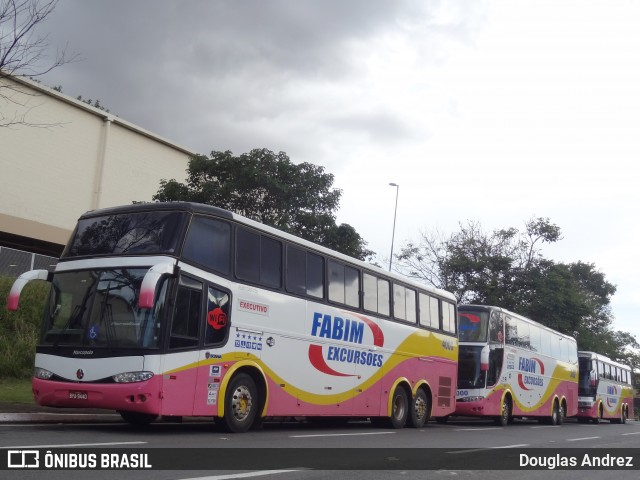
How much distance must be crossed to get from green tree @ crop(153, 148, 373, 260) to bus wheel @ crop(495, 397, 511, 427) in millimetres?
7448

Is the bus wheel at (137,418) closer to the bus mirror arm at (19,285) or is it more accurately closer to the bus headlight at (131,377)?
the bus headlight at (131,377)

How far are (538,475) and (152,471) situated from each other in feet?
16.2

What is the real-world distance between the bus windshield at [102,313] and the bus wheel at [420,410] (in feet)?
30.3

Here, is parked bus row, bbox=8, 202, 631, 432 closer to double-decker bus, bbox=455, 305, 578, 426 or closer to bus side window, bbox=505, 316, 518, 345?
double-decker bus, bbox=455, 305, 578, 426

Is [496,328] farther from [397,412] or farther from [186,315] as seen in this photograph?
[186,315]

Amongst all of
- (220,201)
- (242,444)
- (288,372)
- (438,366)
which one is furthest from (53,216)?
(242,444)

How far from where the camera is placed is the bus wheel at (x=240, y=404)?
12141 mm

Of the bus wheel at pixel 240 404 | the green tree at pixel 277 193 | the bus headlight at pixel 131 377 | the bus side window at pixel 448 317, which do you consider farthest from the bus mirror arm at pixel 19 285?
the green tree at pixel 277 193

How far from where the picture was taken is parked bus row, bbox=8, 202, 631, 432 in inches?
430

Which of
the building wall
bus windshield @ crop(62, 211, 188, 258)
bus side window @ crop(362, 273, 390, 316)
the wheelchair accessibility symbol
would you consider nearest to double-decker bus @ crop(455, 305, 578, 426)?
bus side window @ crop(362, 273, 390, 316)

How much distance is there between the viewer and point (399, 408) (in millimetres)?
17938

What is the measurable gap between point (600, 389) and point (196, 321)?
30733mm

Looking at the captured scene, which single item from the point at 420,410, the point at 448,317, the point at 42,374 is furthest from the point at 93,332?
the point at 448,317

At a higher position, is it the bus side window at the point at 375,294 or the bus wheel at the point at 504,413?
the bus side window at the point at 375,294
